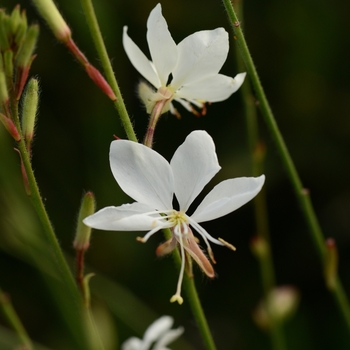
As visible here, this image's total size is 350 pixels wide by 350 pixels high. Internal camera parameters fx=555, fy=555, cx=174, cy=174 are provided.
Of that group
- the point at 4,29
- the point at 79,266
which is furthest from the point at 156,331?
the point at 4,29

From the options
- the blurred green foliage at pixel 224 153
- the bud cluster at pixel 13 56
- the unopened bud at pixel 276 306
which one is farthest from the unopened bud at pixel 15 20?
the blurred green foliage at pixel 224 153

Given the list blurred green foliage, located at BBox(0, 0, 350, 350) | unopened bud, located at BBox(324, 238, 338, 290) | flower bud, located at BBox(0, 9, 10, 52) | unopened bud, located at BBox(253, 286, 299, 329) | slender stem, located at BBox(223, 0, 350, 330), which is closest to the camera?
flower bud, located at BBox(0, 9, 10, 52)

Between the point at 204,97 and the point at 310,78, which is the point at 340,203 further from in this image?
the point at 204,97

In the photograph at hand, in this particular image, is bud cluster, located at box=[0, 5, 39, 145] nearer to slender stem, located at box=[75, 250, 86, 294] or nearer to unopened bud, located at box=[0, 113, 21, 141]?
unopened bud, located at box=[0, 113, 21, 141]

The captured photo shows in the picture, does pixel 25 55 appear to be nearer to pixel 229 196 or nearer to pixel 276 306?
pixel 229 196

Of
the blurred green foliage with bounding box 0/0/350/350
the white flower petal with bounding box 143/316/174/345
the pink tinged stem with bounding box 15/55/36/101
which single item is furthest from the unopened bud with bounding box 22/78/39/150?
the blurred green foliage with bounding box 0/0/350/350

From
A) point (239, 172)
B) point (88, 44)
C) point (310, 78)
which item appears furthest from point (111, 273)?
point (310, 78)

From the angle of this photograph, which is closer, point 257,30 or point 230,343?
point 230,343
